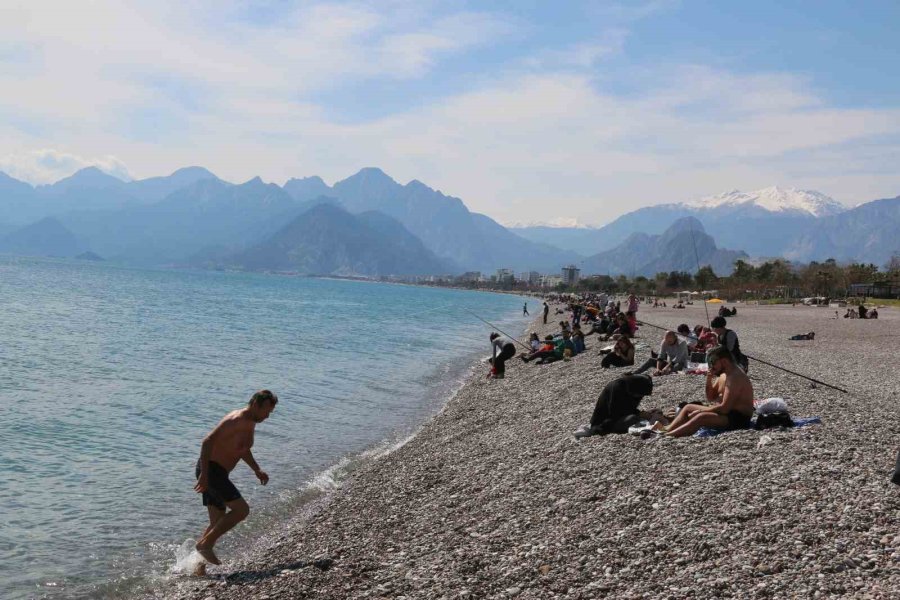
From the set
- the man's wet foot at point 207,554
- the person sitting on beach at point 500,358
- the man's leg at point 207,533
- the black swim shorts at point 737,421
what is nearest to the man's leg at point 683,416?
the black swim shorts at point 737,421

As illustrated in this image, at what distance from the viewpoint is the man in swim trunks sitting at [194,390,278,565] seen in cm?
745

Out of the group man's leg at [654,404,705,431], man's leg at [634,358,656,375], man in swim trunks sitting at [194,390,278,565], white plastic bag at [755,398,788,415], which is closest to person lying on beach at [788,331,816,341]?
man's leg at [634,358,656,375]

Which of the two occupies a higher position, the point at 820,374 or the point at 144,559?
the point at 820,374

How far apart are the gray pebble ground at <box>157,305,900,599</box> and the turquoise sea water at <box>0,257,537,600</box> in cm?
160

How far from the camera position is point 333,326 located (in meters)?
55.5

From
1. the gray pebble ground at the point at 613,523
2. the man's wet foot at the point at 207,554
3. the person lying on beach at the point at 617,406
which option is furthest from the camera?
the person lying on beach at the point at 617,406

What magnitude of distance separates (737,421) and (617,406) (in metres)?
1.85

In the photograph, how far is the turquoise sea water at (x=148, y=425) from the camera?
9016mm

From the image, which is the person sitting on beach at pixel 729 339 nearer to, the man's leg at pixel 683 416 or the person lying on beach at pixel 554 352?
the man's leg at pixel 683 416

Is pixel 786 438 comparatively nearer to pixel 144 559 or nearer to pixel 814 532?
pixel 814 532

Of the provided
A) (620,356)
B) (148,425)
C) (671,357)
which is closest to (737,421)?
(671,357)

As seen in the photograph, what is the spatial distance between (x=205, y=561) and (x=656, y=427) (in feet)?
20.7

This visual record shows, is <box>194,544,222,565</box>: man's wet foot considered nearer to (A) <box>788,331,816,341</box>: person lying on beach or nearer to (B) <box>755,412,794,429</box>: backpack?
(B) <box>755,412,794,429</box>: backpack

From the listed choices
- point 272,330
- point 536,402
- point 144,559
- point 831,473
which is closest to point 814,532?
point 831,473
